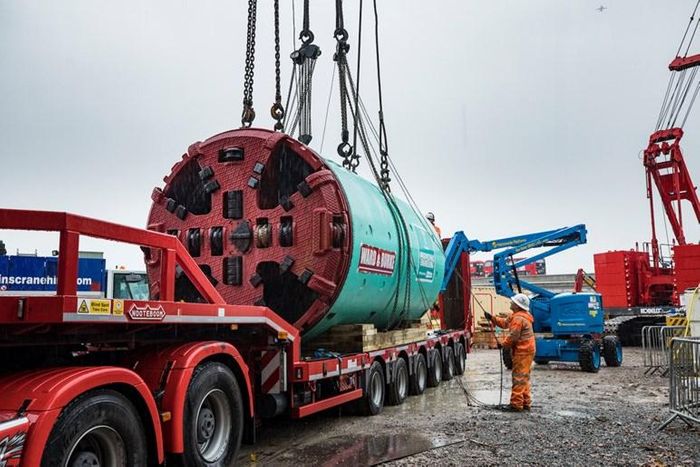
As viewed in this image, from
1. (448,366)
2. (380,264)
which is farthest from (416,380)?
(380,264)

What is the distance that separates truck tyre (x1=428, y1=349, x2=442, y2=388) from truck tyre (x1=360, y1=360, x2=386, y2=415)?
8.56 ft

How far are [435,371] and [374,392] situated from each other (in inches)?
127

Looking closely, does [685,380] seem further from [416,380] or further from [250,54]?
[250,54]

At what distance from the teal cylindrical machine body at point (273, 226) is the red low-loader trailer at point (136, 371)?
99cm

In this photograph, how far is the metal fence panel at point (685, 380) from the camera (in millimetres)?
7910

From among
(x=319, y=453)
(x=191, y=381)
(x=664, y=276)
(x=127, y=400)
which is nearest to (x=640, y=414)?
(x=319, y=453)

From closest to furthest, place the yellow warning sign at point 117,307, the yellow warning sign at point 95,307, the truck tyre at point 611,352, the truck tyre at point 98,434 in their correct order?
the truck tyre at point 98,434, the yellow warning sign at point 95,307, the yellow warning sign at point 117,307, the truck tyre at point 611,352

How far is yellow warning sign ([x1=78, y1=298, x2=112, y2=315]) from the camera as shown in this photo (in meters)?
3.68

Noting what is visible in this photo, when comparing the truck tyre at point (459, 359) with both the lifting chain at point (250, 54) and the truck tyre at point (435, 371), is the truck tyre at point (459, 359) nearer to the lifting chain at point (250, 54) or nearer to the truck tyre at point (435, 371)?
the truck tyre at point (435, 371)

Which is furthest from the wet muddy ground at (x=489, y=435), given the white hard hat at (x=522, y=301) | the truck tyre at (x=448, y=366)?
the truck tyre at (x=448, y=366)

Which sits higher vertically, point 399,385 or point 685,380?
point 685,380

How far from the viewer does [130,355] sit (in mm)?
4918

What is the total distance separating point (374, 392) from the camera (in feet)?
28.1

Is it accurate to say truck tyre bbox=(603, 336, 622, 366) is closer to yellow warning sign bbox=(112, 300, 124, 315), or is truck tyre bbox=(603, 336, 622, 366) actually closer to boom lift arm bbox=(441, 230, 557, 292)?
boom lift arm bbox=(441, 230, 557, 292)
